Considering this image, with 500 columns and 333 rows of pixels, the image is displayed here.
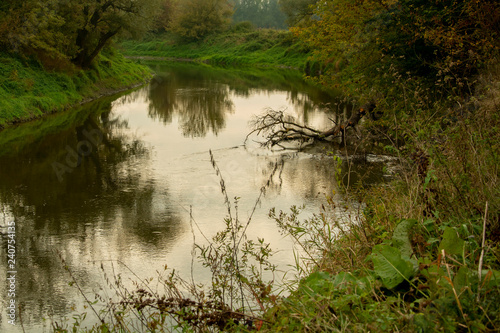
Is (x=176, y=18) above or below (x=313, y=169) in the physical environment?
above

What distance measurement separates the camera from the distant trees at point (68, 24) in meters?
18.3

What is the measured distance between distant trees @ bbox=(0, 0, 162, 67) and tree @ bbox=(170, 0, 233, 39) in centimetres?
3956

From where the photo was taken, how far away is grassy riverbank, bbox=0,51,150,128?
16.8 metres

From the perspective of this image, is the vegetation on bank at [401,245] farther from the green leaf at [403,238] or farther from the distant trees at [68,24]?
the distant trees at [68,24]

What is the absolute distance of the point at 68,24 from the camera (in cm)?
2170

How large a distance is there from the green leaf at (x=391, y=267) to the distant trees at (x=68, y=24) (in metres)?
18.2

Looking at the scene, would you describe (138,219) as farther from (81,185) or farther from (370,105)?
(370,105)

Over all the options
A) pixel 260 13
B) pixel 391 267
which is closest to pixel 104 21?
pixel 391 267

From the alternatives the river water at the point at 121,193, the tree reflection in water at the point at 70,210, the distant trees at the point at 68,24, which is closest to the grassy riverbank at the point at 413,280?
the river water at the point at 121,193

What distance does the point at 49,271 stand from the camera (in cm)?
652

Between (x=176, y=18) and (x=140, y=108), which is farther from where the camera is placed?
(x=176, y=18)

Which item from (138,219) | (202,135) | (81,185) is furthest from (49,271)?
(202,135)

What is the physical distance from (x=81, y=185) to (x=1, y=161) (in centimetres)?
308

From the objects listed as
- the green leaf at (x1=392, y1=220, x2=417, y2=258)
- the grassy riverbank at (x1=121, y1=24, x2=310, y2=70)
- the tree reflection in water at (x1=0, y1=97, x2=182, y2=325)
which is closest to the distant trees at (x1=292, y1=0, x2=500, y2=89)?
the green leaf at (x1=392, y1=220, x2=417, y2=258)
